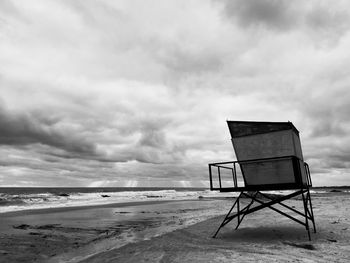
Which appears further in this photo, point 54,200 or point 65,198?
point 65,198

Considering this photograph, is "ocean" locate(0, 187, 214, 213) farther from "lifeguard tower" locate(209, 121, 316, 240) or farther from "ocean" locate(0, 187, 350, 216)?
"lifeguard tower" locate(209, 121, 316, 240)

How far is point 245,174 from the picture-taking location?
12.3 meters

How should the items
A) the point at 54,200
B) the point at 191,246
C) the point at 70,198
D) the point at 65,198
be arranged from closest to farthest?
the point at 191,246 → the point at 54,200 → the point at 65,198 → the point at 70,198

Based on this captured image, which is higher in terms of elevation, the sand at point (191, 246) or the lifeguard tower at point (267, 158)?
the lifeguard tower at point (267, 158)

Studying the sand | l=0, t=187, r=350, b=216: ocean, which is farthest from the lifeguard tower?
l=0, t=187, r=350, b=216: ocean

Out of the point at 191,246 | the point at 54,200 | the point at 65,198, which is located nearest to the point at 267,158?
the point at 191,246

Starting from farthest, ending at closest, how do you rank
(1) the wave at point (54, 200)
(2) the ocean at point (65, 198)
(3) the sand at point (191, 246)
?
(2) the ocean at point (65, 198) < (1) the wave at point (54, 200) < (3) the sand at point (191, 246)

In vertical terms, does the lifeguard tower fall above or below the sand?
above

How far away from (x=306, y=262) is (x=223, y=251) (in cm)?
242

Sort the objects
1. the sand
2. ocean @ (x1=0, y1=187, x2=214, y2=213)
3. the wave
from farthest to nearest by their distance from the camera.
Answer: ocean @ (x1=0, y1=187, x2=214, y2=213) < the wave < the sand

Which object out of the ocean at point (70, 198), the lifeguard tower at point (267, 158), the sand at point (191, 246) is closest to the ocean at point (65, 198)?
the ocean at point (70, 198)

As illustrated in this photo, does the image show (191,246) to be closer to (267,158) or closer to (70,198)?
(267,158)

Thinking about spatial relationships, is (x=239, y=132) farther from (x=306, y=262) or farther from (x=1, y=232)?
(x=1, y=232)

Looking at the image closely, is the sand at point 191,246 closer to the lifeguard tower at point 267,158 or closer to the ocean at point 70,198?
the lifeguard tower at point 267,158
